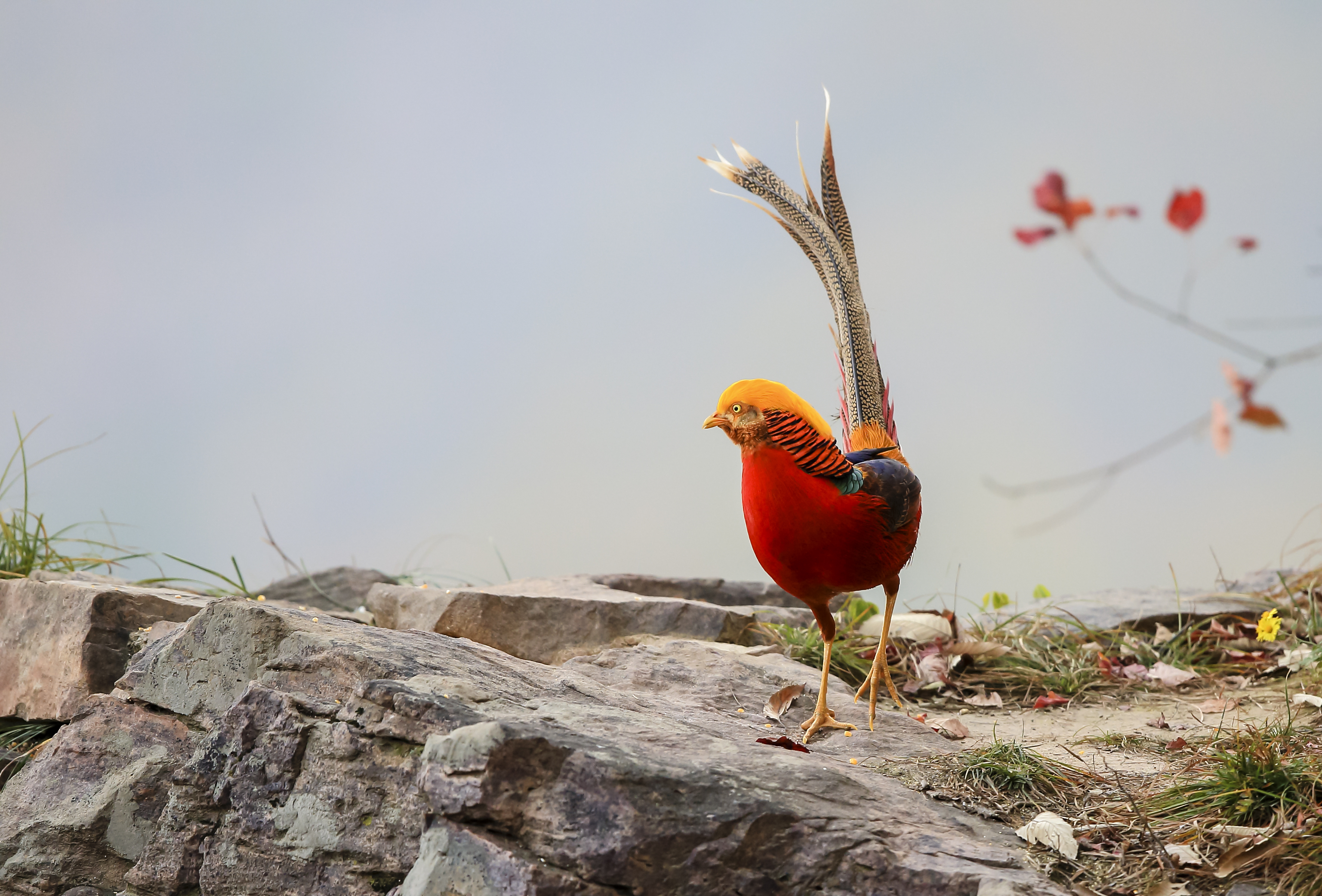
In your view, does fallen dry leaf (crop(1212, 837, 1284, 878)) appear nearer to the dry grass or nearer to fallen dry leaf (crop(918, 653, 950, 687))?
the dry grass

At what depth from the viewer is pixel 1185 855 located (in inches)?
103

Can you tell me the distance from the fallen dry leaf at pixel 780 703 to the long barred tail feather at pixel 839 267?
93 centimetres

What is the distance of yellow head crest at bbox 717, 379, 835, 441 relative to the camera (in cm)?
318

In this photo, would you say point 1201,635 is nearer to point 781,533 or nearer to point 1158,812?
point 1158,812

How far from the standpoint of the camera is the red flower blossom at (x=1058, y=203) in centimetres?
174

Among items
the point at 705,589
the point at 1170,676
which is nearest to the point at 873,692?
the point at 1170,676

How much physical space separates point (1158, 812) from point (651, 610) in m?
2.48

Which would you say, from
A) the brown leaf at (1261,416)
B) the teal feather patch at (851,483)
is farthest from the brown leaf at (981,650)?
the brown leaf at (1261,416)

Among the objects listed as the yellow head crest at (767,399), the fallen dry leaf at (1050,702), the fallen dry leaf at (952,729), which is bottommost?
the fallen dry leaf at (1050,702)

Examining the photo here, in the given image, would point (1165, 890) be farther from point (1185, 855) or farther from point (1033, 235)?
point (1033, 235)

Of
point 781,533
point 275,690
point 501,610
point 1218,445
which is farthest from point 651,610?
point 1218,445

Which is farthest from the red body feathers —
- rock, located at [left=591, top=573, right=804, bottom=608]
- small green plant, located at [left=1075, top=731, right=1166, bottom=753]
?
rock, located at [left=591, top=573, right=804, bottom=608]

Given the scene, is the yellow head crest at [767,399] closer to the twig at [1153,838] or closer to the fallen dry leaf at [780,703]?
the fallen dry leaf at [780,703]

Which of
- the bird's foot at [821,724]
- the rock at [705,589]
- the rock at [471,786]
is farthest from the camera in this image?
the rock at [705,589]
